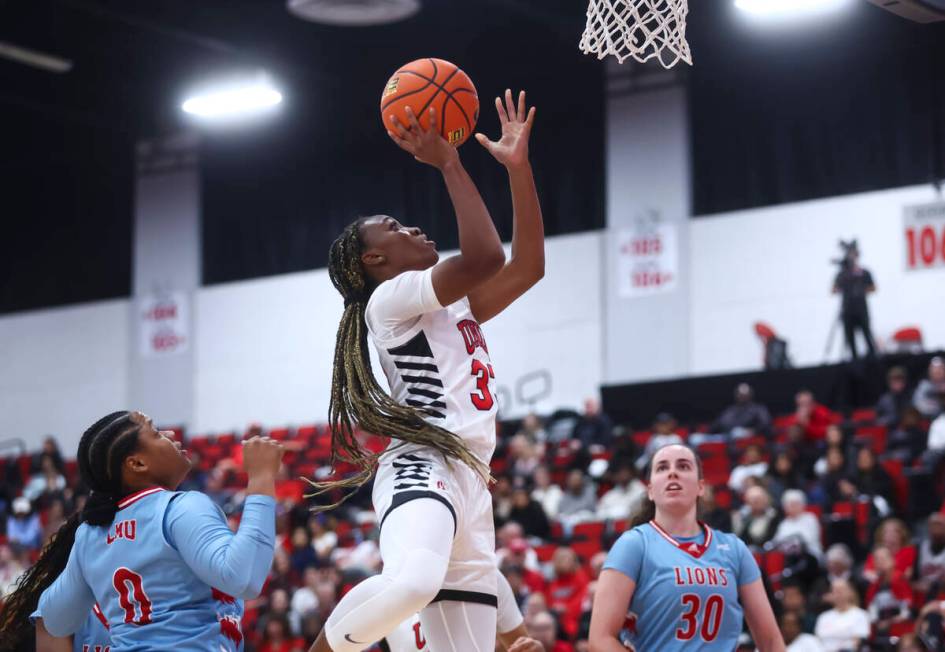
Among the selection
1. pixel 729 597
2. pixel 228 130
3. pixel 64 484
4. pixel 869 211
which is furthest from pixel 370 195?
pixel 729 597

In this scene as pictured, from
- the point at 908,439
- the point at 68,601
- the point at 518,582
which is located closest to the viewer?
the point at 68,601

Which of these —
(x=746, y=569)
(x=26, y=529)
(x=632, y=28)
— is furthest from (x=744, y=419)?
(x=746, y=569)

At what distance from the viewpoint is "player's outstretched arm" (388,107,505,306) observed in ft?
15.7

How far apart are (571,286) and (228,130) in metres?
6.83

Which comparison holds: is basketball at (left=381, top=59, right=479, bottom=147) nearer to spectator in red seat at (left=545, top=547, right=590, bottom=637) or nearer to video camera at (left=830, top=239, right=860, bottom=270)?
spectator in red seat at (left=545, top=547, right=590, bottom=637)

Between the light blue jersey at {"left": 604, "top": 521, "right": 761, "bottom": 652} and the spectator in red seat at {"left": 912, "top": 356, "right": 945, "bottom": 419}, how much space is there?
971 cm

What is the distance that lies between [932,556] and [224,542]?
8698 mm

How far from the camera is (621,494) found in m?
15.6

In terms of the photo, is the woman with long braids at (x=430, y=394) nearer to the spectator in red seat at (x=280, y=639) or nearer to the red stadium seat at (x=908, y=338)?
the spectator in red seat at (x=280, y=639)

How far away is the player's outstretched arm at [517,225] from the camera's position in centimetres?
505

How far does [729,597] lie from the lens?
554 cm

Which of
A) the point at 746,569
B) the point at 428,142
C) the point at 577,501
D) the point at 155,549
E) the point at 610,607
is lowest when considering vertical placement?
the point at 577,501

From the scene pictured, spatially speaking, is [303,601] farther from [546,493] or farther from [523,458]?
[523,458]

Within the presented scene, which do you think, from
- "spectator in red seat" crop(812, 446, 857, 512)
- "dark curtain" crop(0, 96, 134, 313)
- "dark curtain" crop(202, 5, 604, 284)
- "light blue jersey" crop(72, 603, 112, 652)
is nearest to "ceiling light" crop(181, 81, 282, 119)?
"dark curtain" crop(202, 5, 604, 284)
